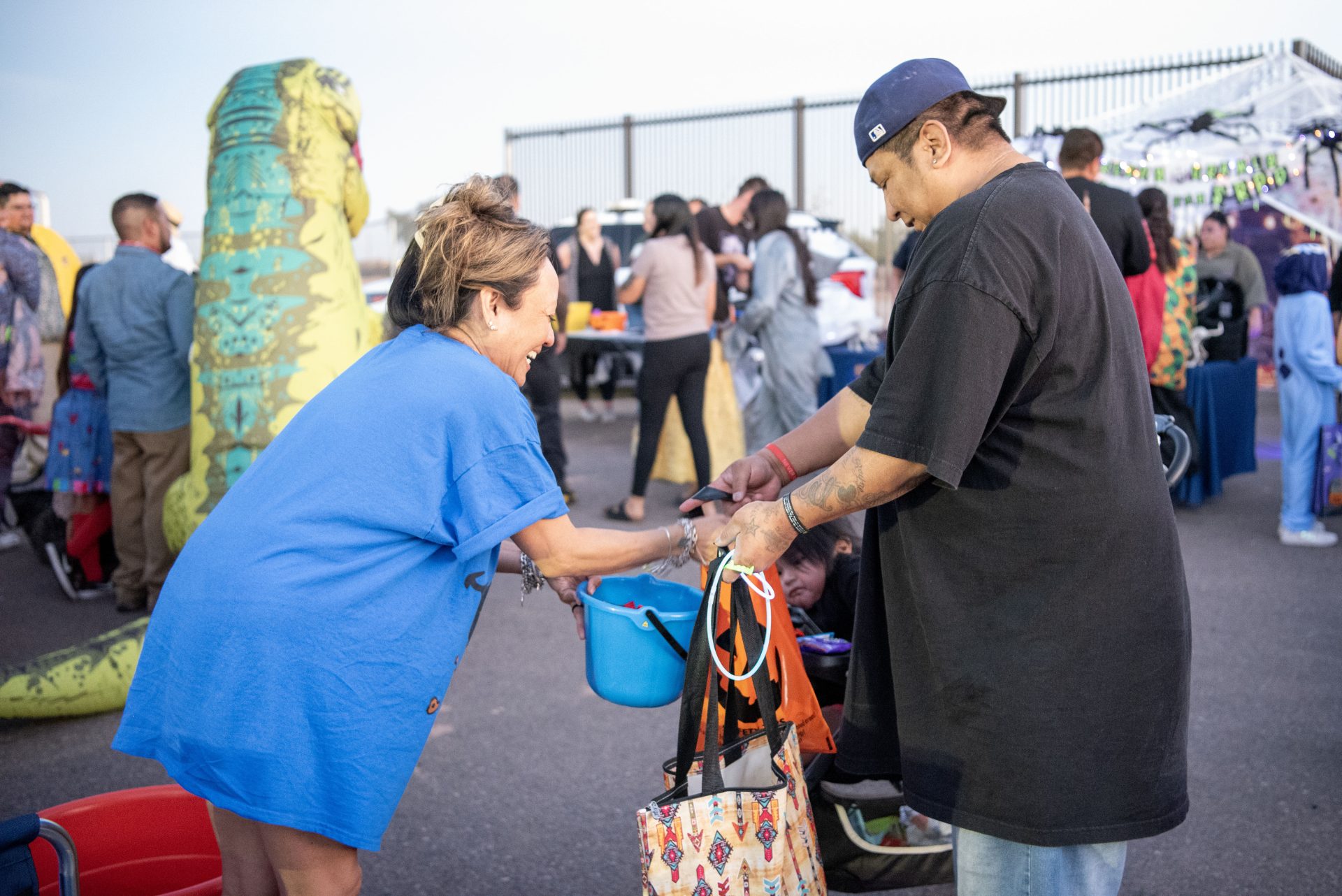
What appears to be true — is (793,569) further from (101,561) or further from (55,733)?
(101,561)

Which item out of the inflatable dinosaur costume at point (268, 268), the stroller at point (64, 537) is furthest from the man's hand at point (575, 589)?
the stroller at point (64, 537)

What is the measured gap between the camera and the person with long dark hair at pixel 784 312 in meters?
7.56

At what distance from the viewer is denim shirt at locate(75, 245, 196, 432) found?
5473 mm

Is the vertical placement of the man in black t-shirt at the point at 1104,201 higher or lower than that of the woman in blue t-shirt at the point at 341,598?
higher

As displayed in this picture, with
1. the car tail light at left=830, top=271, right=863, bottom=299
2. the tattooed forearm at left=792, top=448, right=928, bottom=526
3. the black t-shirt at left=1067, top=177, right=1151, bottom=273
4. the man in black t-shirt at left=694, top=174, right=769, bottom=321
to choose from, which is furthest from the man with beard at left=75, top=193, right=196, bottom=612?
the car tail light at left=830, top=271, right=863, bottom=299

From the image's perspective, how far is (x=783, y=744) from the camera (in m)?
2.12

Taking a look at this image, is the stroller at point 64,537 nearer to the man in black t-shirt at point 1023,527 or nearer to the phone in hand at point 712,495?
the phone in hand at point 712,495

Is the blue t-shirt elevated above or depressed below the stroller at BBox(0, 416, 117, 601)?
above

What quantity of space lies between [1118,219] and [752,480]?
4.48 meters

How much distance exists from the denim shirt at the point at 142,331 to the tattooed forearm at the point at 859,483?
4.39m

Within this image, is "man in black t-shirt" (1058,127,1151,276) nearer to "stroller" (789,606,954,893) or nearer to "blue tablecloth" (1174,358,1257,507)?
"blue tablecloth" (1174,358,1257,507)

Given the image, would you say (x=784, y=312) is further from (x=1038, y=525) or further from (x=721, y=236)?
(x=1038, y=525)

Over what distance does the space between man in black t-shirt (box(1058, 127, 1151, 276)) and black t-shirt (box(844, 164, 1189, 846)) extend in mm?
4562

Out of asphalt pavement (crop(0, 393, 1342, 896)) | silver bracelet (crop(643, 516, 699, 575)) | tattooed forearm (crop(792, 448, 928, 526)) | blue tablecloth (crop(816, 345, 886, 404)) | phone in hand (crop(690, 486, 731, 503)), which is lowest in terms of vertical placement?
asphalt pavement (crop(0, 393, 1342, 896))
